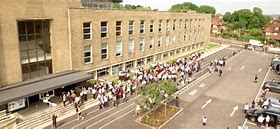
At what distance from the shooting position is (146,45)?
4631 cm

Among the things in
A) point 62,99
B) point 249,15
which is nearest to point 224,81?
point 62,99

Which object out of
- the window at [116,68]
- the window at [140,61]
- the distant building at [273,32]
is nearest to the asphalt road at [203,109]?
the window at [116,68]

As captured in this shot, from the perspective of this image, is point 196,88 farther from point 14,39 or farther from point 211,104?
point 14,39

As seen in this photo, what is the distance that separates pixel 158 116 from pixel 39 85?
40.1ft

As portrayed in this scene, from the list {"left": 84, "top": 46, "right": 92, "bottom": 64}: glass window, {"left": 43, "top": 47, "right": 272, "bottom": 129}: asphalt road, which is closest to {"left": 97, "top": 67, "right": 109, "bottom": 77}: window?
{"left": 84, "top": 46, "right": 92, "bottom": 64}: glass window

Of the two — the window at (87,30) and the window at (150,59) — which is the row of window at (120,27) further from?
the window at (150,59)

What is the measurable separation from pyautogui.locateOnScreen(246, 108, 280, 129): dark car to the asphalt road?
88 cm

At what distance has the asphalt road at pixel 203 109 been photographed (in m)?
25.9

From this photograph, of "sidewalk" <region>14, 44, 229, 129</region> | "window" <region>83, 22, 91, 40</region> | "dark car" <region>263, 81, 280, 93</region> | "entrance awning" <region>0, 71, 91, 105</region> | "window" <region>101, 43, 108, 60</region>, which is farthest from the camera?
"window" <region>101, 43, 108, 60</region>

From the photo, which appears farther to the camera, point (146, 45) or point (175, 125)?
point (146, 45)

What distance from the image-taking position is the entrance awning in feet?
79.7

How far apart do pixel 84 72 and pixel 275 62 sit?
38078 mm

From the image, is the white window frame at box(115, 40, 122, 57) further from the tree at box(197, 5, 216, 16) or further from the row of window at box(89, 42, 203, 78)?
the tree at box(197, 5, 216, 16)

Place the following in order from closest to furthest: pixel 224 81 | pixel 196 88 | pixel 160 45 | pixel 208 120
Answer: pixel 208 120 → pixel 196 88 → pixel 224 81 → pixel 160 45
